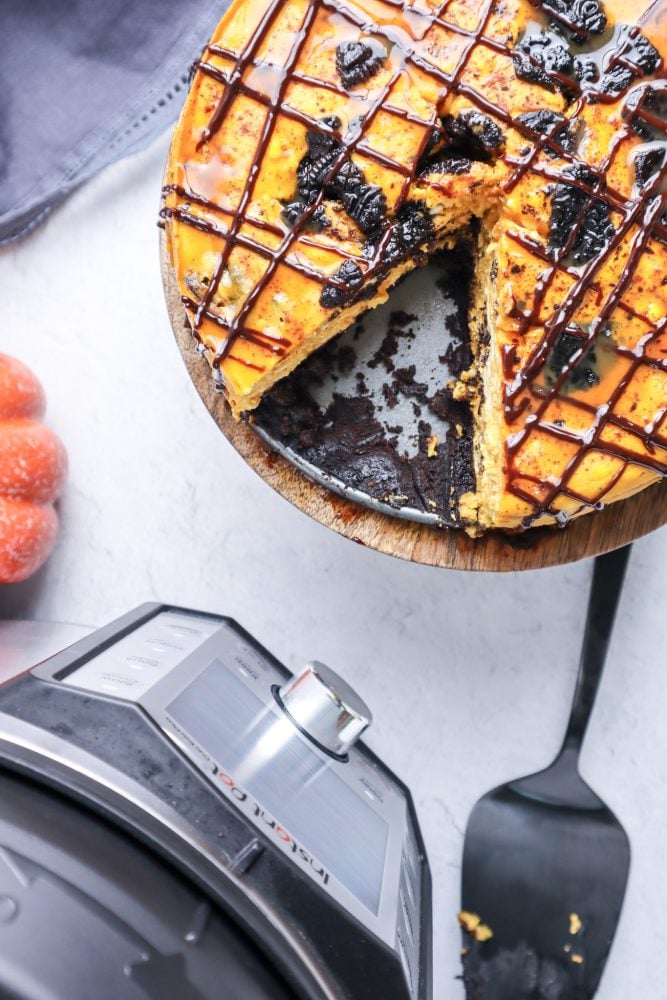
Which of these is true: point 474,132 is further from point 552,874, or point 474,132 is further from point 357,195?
point 552,874

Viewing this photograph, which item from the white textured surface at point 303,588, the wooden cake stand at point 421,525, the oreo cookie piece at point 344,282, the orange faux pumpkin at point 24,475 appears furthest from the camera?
the white textured surface at point 303,588

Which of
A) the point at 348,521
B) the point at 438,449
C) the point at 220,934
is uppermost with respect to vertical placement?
the point at 438,449

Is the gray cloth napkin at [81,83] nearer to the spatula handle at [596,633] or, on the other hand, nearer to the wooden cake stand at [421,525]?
the wooden cake stand at [421,525]

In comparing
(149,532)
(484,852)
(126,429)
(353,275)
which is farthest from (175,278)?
(484,852)

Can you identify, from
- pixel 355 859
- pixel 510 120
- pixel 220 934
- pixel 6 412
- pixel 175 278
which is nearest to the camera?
pixel 220 934

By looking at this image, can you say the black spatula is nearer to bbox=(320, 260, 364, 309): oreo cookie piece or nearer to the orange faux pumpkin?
bbox=(320, 260, 364, 309): oreo cookie piece

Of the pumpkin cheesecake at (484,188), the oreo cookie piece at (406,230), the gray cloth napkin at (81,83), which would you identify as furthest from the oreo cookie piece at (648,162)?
the gray cloth napkin at (81,83)

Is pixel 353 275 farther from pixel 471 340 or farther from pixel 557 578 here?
pixel 557 578
